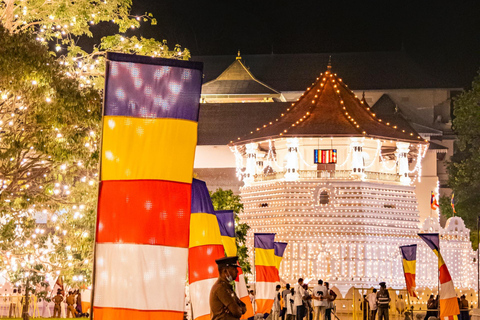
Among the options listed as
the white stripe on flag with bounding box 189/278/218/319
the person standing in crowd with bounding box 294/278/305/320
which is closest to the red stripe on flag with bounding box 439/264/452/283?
the person standing in crowd with bounding box 294/278/305/320

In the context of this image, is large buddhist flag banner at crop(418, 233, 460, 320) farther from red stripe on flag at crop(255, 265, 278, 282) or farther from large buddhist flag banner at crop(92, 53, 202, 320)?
large buddhist flag banner at crop(92, 53, 202, 320)

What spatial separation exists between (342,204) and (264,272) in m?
14.9

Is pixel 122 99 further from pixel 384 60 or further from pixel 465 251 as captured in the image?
pixel 384 60

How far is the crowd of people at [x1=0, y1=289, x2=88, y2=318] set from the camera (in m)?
26.4

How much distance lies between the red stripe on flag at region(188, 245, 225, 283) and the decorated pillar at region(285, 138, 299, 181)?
24.2 m

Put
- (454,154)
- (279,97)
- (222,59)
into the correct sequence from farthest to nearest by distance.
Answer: (222,59)
(279,97)
(454,154)

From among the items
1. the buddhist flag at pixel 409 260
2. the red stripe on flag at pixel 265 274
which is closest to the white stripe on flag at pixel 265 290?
the red stripe on flag at pixel 265 274

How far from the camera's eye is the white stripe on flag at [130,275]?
7969mm

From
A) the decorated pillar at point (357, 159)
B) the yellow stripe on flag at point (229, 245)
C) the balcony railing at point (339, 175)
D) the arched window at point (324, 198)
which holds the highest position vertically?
the decorated pillar at point (357, 159)

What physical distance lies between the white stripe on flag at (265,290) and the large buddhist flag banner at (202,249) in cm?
814

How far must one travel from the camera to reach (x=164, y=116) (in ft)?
26.7

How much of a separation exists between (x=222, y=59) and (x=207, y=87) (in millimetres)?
9922

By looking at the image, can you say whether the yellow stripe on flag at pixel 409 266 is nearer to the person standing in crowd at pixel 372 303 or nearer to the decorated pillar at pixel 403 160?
the person standing in crowd at pixel 372 303

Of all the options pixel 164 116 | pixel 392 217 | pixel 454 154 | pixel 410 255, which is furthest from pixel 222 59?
pixel 164 116
